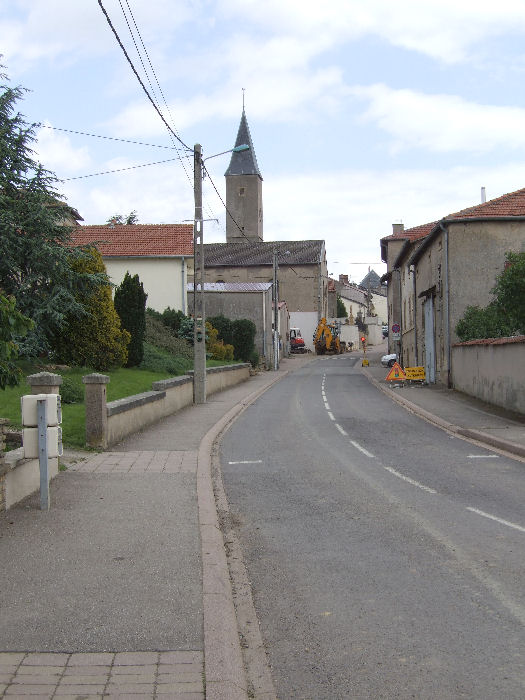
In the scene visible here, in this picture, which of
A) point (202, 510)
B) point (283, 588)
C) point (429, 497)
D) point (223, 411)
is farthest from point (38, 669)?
point (223, 411)

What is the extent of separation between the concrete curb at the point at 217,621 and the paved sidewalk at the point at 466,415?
24.2 ft

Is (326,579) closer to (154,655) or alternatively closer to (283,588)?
(283,588)

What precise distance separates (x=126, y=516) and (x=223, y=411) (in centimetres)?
1414

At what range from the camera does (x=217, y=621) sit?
187 inches

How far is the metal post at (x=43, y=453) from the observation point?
313 inches

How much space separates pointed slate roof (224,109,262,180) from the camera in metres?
98.0

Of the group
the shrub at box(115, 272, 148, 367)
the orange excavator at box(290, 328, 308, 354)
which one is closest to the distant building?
the orange excavator at box(290, 328, 308, 354)

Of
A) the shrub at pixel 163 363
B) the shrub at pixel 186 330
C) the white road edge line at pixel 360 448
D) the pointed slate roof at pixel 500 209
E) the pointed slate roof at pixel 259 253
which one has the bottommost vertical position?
the white road edge line at pixel 360 448

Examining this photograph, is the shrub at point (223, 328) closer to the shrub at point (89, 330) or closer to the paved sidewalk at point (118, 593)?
the shrub at point (89, 330)

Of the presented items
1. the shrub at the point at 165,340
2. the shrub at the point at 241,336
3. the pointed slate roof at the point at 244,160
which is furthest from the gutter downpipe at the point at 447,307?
the pointed slate roof at the point at 244,160

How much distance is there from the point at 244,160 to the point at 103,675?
9828 centimetres

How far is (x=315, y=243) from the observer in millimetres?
90188

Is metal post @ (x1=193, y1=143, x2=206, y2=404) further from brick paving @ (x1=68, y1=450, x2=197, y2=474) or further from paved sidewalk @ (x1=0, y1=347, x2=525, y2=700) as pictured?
paved sidewalk @ (x1=0, y1=347, x2=525, y2=700)

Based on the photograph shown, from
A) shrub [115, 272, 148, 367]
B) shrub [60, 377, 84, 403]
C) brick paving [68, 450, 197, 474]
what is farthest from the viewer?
shrub [115, 272, 148, 367]
